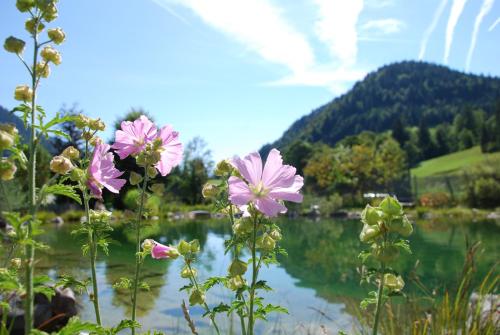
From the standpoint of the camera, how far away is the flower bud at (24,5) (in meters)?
1.28

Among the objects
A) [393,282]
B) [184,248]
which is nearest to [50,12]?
[184,248]

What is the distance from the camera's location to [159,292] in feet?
24.8

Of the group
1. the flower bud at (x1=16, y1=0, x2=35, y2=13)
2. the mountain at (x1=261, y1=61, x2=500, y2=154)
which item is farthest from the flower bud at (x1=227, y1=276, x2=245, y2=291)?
the mountain at (x1=261, y1=61, x2=500, y2=154)

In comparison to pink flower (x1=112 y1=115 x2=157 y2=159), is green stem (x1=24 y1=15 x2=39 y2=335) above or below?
below

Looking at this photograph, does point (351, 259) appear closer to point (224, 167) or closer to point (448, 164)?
point (224, 167)

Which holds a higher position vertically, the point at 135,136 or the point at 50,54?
the point at 50,54

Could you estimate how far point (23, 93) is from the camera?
129 cm

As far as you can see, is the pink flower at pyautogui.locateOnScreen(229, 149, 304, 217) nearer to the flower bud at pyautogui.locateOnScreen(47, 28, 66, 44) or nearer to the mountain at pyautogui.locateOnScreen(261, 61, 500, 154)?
the flower bud at pyautogui.locateOnScreen(47, 28, 66, 44)

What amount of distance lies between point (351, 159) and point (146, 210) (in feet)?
124

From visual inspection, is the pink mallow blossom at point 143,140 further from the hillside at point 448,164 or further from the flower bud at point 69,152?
the hillside at point 448,164

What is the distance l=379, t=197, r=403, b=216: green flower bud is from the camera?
4.14 ft

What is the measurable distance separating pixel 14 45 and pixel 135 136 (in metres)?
0.49

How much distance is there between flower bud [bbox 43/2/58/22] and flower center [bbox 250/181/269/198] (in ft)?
2.50

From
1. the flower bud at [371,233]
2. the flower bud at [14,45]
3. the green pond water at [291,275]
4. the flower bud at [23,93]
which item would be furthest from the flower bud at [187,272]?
the green pond water at [291,275]
